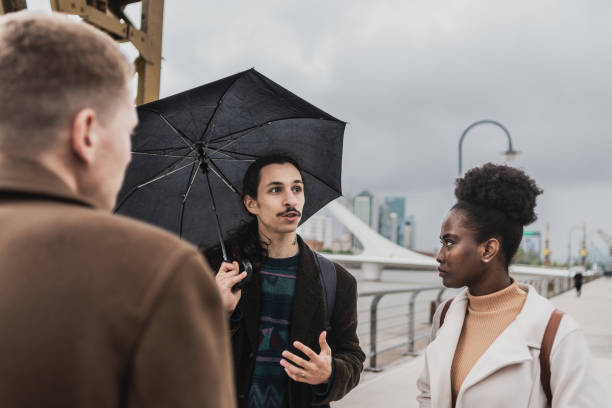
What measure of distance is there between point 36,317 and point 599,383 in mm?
1820

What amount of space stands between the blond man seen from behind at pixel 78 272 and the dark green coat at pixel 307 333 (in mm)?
1376

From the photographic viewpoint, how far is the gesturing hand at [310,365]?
2027 millimetres

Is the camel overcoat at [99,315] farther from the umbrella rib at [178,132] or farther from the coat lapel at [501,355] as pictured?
the umbrella rib at [178,132]

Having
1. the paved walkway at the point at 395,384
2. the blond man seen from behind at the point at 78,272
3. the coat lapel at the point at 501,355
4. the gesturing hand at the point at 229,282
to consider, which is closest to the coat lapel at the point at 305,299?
the gesturing hand at the point at 229,282

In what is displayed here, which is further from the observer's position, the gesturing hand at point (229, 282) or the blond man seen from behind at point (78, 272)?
the gesturing hand at point (229, 282)

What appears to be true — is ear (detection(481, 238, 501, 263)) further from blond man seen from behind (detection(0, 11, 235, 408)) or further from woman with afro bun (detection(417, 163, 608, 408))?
blond man seen from behind (detection(0, 11, 235, 408))

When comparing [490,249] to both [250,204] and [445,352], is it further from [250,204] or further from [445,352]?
[250,204]

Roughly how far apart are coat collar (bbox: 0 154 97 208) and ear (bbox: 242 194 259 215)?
1683mm

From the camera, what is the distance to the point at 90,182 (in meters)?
0.92

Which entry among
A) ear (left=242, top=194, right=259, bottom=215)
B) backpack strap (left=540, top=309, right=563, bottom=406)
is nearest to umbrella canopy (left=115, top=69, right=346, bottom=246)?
ear (left=242, top=194, right=259, bottom=215)

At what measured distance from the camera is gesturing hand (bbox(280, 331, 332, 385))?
6.65 feet

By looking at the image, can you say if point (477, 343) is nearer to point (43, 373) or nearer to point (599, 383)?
point (599, 383)

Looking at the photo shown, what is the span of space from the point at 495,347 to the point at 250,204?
122 centimetres

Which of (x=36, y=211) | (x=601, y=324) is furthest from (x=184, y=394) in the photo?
(x=601, y=324)
